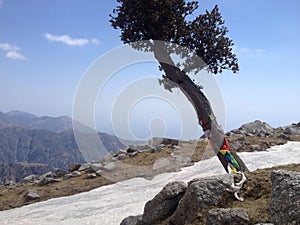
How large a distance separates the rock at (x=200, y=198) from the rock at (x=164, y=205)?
70 cm

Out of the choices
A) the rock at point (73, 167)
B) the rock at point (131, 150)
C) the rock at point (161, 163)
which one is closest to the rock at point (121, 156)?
the rock at point (131, 150)

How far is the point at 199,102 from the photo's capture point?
17.3 metres

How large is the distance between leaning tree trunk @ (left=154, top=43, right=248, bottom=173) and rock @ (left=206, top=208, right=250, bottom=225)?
7.43 metres

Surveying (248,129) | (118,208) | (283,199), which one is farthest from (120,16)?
(248,129)

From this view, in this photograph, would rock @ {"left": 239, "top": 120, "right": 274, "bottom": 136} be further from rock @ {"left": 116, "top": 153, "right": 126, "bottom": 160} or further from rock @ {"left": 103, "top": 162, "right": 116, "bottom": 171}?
rock @ {"left": 103, "top": 162, "right": 116, "bottom": 171}

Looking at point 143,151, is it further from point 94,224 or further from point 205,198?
point 205,198

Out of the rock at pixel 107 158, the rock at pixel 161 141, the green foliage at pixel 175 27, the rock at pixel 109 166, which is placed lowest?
the rock at pixel 109 166

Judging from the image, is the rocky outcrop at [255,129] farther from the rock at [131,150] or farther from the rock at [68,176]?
the rock at [68,176]

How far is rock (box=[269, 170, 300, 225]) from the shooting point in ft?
21.1

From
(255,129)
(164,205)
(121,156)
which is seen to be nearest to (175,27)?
(164,205)

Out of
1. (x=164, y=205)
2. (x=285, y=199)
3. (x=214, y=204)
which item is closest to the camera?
(x=285, y=199)

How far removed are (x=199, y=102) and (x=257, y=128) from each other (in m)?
29.1

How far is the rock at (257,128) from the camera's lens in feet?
132

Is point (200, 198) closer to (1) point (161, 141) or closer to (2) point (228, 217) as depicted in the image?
(2) point (228, 217)
